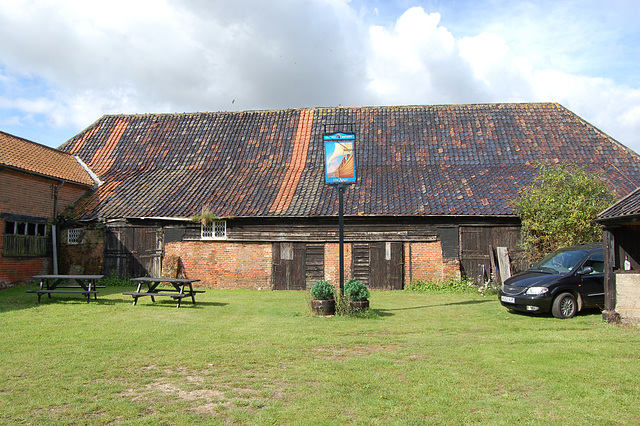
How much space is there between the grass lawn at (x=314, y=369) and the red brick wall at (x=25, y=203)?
6714 mm

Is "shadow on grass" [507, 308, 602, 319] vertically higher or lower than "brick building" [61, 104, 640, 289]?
lower

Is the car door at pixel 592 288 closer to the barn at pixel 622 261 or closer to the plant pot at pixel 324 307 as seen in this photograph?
the barn at pixel 622 261

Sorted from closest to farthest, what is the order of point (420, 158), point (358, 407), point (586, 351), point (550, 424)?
point (550, 424) → point (358, 407) → point (586, 351) → point (420, 158)

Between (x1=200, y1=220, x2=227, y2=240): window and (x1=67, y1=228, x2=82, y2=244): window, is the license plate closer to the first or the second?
(x1=200, y1=220, x2=227, y2=240): window

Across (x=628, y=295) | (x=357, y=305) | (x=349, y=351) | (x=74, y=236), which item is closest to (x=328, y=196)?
(x=357, y=305)

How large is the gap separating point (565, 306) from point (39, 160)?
19293mm

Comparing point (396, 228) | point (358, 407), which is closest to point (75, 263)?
point (396, 228)

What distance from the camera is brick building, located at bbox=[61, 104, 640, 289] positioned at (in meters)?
17.5

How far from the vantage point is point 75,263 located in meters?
19.1

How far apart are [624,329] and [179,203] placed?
15.3 metres

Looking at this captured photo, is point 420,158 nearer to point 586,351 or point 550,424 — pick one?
point 586,351

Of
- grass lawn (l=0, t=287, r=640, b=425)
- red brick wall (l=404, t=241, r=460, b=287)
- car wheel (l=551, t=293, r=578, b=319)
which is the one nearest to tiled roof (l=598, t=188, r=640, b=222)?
car wheel (l=551, t=293, r=578, b=319)

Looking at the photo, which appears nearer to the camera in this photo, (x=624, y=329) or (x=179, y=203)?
(x=624, y=329)

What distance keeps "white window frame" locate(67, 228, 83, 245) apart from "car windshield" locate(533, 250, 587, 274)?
1685 centimetres
